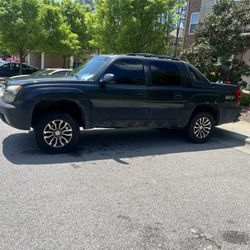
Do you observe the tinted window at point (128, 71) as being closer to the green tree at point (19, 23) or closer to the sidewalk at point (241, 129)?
the sidewalk at point (241, 129)

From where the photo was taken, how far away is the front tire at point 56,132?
574 centimetres

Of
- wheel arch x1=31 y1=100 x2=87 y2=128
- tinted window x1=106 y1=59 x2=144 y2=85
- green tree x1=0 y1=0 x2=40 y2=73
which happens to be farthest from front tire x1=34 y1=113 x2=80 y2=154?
green tree x1=0 y1=0 x2=40 y2=73

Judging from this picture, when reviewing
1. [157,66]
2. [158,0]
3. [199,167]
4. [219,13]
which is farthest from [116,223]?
[158,0]

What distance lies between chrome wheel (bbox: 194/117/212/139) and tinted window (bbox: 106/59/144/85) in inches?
69.8

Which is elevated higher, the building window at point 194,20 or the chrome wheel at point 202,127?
the building window at point 194,20

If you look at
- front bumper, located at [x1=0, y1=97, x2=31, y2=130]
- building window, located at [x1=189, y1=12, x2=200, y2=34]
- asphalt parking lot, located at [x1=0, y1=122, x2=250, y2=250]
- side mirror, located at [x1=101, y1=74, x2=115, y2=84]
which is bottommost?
asphalt parking lot, located at [x1=0, y1=122, x2=250, y2=250]

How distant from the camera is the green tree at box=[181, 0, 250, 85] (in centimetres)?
1164

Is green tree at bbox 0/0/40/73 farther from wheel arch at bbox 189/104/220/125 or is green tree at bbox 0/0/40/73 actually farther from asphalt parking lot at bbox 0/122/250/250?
wheel arch at bbox 189/104/220/125

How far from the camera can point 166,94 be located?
6.76 metres

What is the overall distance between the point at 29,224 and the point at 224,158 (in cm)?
420

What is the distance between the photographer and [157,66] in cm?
672

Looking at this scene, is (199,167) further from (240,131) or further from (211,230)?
(240,131)

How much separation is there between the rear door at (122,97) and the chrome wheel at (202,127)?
4.66 ft

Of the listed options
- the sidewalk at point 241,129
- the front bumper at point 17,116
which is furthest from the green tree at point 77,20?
the front bumper at point 17,116
